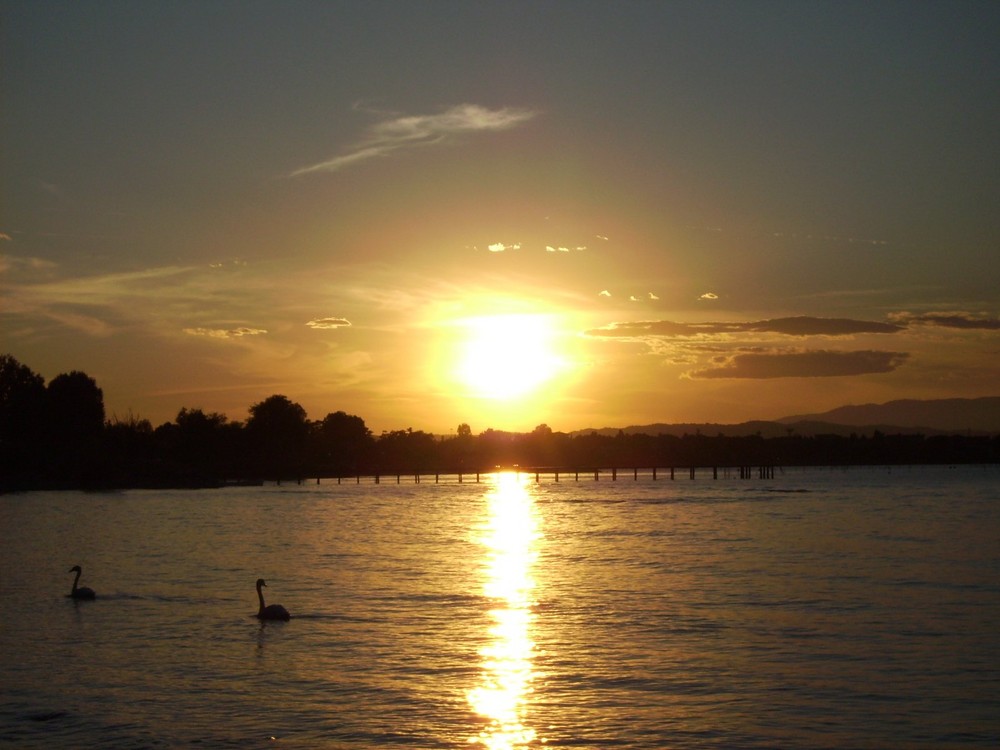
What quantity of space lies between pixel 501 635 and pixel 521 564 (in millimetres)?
18514

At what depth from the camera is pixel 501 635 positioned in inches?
976

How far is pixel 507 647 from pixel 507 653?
689 mm

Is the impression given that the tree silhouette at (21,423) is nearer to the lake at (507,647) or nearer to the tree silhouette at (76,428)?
the tree silhouette at (76,428)

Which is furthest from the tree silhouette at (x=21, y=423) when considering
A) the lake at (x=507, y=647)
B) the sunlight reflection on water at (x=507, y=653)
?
the sunlight reflection on water at (x=507, y=653)

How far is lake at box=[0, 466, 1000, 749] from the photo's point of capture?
663 inches

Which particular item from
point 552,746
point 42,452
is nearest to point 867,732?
point 552,746

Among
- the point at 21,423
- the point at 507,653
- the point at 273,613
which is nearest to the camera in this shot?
the point at 507,653

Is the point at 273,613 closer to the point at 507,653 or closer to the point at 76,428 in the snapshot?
the point at 507,653

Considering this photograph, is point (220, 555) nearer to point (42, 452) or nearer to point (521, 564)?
point (521, 564)

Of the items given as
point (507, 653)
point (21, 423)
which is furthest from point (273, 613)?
point (21, 423)

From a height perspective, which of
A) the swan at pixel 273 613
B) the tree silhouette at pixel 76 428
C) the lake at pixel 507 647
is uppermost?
the tree silhouette at pixel 76 428

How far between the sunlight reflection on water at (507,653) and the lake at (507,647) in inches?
3.1

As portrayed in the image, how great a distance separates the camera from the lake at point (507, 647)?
16828 millimetres

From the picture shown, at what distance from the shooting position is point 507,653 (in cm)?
2245
